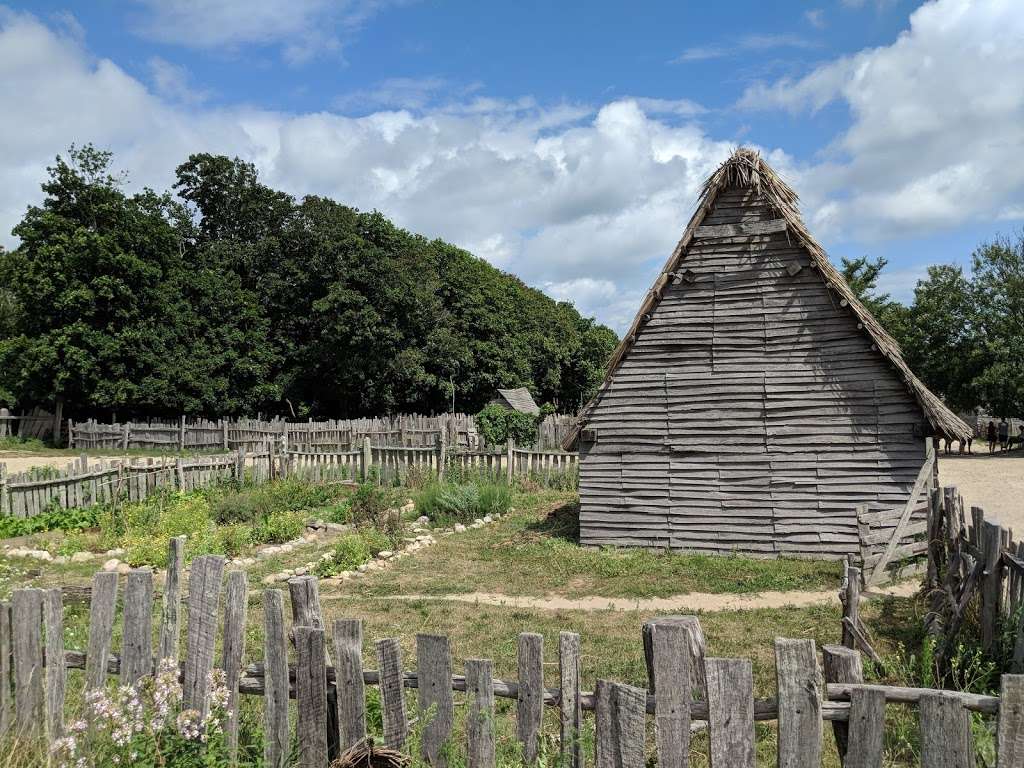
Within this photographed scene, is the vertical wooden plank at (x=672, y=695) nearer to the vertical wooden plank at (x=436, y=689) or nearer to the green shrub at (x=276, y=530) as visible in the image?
the vertical wooden plank at (x=436, y=689)

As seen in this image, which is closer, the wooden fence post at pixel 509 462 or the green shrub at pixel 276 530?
the green shrub at pixel 276 530

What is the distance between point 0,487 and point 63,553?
3054 mm

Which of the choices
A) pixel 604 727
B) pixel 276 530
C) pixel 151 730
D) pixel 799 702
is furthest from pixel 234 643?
pixel 276 530

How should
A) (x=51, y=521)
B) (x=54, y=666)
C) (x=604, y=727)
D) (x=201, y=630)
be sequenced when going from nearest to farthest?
(x=604, y=727) < (x=201, y=630) < (x=54, y=666) < (x=51, y=521)

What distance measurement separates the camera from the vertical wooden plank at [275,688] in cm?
395

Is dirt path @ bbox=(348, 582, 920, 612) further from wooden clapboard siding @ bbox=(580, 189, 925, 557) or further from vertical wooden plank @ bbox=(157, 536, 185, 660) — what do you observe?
vertical wooden plank @ bbox=(157, 536, 185, 660)

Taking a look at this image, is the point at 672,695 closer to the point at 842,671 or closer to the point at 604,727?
the point at 604,727

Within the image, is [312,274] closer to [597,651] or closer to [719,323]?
[719,323]

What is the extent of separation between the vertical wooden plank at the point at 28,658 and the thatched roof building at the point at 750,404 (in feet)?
31.6

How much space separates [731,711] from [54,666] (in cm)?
389

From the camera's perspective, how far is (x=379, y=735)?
4.08 meters

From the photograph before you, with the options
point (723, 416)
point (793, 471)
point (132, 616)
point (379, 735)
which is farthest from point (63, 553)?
point (793, 471)

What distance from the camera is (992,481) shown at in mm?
22609

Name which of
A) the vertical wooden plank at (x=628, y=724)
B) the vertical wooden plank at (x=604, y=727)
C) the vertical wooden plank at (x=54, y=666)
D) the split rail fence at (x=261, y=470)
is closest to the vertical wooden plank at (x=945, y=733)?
the vertical wooden plank at (x=628, y=724)
